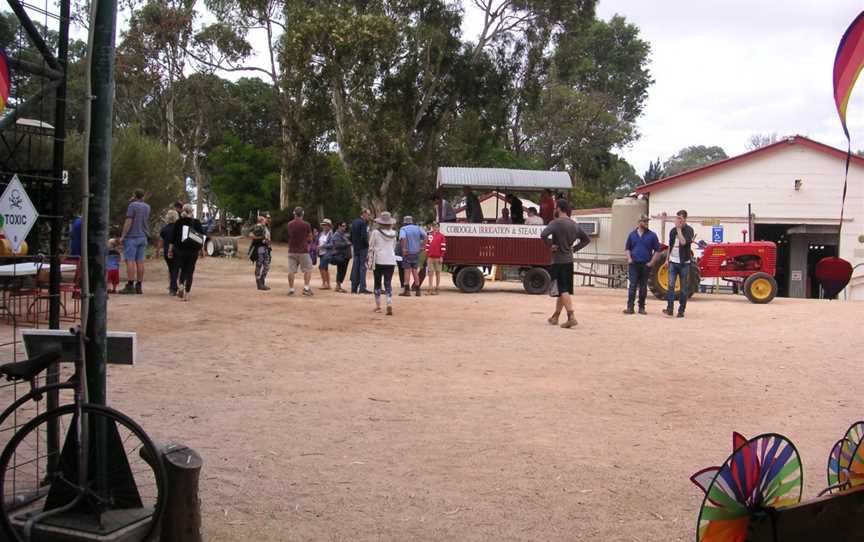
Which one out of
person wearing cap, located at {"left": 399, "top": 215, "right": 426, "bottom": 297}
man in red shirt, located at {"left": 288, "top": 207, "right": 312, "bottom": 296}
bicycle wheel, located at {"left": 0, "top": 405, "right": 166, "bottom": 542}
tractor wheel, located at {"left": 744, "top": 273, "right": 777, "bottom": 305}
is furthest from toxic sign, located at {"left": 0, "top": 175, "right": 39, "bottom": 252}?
tractor wheel, located at {"left": 744, "top": 273, "right": 777, "bottom": 305}

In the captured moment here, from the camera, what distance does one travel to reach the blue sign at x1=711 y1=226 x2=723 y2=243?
27.2 m

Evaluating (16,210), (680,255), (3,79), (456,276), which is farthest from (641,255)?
(3,79)

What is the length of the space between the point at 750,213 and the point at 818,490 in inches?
919

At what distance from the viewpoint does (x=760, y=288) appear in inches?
708

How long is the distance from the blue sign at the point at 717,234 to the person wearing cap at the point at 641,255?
14.1m

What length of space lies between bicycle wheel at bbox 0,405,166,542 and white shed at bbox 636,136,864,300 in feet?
82.0

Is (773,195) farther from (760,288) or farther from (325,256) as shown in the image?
(325,256)

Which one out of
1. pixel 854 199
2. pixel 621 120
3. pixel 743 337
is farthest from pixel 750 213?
pixel 621 120

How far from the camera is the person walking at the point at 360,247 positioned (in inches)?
670

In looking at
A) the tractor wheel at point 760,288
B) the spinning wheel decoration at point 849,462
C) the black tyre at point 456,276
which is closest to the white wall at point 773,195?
the tractor wheel at point 760,288

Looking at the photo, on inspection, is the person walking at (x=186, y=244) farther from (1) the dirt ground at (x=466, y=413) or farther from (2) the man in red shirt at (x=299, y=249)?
(2) the man in red shirt at (x=299, y=249)

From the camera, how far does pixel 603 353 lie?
9.76 m

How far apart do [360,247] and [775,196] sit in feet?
55.3

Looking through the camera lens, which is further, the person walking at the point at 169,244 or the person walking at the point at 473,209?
the person walking at the point at 473,209
